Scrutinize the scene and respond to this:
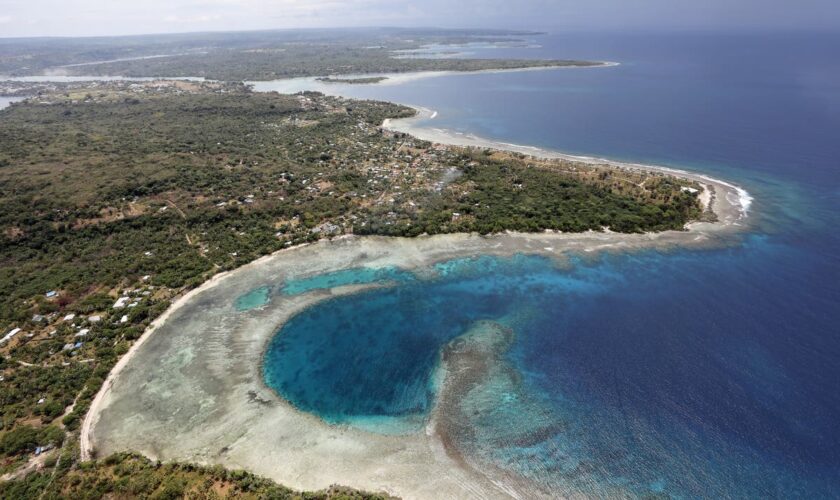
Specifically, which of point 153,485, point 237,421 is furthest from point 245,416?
point 153,485

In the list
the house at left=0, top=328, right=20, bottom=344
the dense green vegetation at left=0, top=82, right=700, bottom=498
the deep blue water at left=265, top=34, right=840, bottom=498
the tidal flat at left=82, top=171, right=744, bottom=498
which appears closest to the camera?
the tidal flat at left=82, top=171, right=744, bottom=498

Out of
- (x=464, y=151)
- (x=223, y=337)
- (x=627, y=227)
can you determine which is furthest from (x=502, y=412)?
(x=464, y=151)

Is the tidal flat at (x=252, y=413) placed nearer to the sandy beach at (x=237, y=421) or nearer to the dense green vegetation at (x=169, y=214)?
the sandy beach at (x=237, y=421)

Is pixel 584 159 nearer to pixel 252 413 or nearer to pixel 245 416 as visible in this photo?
pixel 252 413

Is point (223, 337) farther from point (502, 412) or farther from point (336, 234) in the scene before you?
point (502, 412)

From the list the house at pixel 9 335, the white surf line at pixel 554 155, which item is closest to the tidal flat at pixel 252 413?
the house at pixel 9 335

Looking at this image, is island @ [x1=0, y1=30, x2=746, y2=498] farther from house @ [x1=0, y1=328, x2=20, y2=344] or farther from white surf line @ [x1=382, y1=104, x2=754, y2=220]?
white surf line @ [x1=382, y1=104, x2=754, y2=220]

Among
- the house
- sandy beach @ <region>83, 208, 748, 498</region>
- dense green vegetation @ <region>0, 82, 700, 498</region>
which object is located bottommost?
sandy beach @ <region>83, 208, 748, 498</region>

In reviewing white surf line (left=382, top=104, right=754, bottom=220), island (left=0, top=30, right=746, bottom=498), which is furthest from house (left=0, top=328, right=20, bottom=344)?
white surf line (left=382, top=104, right=754, bottom=220)
